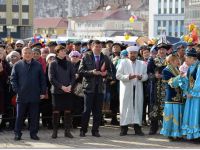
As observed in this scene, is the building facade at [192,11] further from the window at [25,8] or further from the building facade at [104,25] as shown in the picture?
the window at [25,8]

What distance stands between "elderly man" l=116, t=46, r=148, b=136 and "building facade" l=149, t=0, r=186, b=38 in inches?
5729

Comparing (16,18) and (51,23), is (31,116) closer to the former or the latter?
(16,18)

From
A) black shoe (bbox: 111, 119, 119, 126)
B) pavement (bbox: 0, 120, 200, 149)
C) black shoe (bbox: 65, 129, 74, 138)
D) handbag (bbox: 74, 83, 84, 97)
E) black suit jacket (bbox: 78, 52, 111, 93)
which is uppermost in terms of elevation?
black suit jacket (bbox: 78, 52, 111, 93)

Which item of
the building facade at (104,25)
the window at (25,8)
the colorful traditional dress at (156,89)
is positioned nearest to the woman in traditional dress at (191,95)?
the colorful traditional dress at (156,89)

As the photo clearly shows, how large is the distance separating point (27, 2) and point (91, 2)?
81.2 meters

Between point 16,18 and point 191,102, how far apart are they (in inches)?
3597

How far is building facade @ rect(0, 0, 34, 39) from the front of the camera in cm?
10094

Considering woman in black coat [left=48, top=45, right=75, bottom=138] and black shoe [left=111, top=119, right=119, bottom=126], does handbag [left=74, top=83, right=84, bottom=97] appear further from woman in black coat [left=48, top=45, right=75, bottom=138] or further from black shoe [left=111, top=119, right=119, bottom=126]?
black shoe [left=111, top=119, right=119, bottom=126]

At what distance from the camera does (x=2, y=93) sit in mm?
13094

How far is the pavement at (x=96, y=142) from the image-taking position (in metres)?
11.3

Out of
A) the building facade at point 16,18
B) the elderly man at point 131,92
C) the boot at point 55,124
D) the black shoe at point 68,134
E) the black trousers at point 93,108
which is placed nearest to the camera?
the boot at point 55,124

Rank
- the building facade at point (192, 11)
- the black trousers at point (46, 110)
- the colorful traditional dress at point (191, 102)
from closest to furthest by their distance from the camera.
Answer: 1. the colorful traditional dress at point (191, 102)
2. the black trousers at point (46, 110)
3. the building facade at point (192, 11)

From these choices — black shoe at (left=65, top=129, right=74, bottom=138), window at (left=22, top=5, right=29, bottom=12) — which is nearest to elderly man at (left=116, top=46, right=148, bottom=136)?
black shoe at (left=65, top=129, right=74, bottom=138)

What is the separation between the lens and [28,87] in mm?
11953
